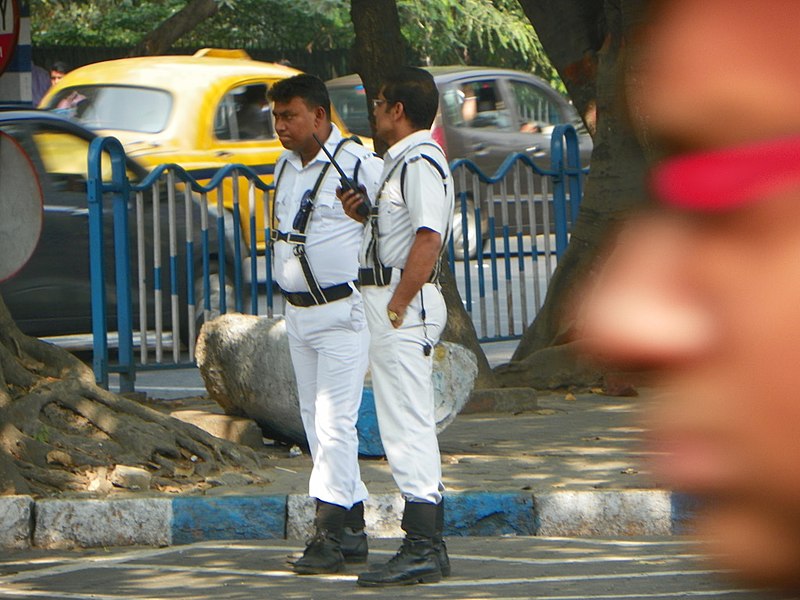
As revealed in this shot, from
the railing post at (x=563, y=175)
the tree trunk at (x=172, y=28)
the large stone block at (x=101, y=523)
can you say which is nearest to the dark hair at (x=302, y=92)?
the large stone block at (x=101, y=523)

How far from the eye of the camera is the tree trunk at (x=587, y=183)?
9711mm

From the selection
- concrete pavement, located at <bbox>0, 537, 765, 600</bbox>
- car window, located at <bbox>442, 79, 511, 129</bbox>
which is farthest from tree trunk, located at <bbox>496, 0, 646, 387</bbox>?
car window, located at <bbox>442, 79, 511, 129</bbox>

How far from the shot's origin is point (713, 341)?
1298 mm

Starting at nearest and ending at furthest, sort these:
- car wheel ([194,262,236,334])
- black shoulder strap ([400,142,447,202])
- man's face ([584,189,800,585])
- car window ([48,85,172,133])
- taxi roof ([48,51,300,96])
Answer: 1. man's face ([584,189,800,585])
2. black shoulder strap ([400,142,447,202])
3. car wheel ([194,262,236,334])
4. car window ([48,85,172,133])
5. taxi roof ([48,51,300,96])

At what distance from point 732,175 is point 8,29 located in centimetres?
771

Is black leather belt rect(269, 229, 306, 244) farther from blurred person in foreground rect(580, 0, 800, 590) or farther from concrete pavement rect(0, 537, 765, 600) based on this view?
blurred person in foreground rect(580, 0, 800, 590)

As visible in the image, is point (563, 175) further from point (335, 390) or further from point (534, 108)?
point (534, 108)

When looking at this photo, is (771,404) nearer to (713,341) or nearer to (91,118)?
(713,341)

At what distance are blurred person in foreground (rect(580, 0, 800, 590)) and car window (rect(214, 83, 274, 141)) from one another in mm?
12818

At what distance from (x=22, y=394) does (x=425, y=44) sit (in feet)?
74.1

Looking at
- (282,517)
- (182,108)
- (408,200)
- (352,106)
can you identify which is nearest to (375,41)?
(282,517)

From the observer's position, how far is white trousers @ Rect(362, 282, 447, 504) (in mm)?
5277

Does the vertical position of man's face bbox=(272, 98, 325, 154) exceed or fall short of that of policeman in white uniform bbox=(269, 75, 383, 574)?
it exceeds it

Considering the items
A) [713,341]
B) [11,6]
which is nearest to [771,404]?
[713,341]
